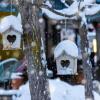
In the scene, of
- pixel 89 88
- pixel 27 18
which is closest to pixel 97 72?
pixel 89 88

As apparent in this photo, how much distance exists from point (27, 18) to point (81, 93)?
4.00 m

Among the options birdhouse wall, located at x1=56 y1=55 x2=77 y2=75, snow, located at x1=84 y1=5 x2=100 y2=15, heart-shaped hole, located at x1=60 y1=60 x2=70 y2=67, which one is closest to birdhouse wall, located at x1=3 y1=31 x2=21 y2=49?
birdhouse wall, located at x1=56 y1=55 x2=77 y2=75

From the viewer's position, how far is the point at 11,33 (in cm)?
941

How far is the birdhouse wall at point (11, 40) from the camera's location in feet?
30.7

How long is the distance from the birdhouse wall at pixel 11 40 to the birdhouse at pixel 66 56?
887 mm

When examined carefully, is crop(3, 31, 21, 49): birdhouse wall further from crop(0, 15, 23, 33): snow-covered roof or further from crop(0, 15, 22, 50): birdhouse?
crop(0, 15, 23, 33): snow-covered roof

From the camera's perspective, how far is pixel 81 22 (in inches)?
337

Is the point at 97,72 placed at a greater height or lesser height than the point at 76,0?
lesser

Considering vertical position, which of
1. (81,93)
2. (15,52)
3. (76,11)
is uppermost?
(76,11)

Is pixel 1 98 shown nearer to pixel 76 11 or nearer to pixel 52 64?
pixel 76 11

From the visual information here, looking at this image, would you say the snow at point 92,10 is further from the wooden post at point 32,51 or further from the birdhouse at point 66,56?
the wooden post at point 32,51

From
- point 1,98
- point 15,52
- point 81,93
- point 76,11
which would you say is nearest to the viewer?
point 76,11

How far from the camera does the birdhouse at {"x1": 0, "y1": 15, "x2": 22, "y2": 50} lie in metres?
9.27

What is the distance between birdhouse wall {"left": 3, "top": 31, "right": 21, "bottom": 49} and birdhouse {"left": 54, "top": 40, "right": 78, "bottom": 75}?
89 centimetres
